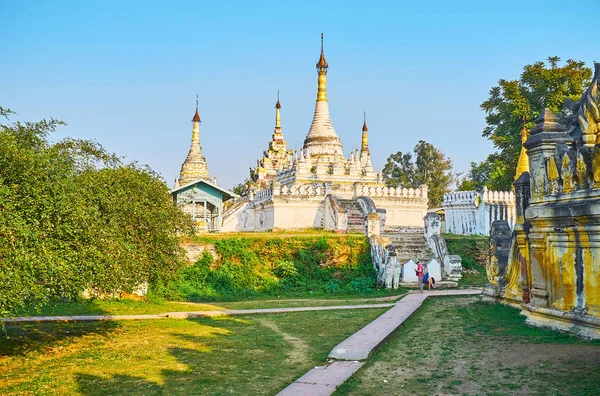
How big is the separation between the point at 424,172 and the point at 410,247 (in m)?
42.1

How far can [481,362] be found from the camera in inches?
332

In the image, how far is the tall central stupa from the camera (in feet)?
151

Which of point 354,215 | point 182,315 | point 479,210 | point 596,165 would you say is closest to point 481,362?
point 596,165

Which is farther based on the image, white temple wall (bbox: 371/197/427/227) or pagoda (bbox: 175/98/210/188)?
pagoda (bbox: 175/98/210/188)

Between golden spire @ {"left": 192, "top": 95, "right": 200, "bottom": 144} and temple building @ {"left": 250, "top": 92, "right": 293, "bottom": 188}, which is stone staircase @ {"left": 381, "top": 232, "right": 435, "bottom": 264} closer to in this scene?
temple building @ {"left": 250, "top": 92, "right": 293, "bottom": 188}

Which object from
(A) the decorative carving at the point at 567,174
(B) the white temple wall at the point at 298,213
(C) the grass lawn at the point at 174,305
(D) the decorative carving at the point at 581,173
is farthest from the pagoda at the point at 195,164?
(D) the decorative carving at the point at 581,173

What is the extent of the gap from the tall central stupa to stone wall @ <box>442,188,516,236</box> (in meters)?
11.1

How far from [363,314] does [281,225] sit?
18439 mm

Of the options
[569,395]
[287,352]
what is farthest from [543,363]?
[287,352]

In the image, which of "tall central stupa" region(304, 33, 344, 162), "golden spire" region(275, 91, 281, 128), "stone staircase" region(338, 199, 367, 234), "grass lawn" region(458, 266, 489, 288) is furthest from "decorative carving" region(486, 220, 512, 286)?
"golden spire" region(275, 91, 281, 128)

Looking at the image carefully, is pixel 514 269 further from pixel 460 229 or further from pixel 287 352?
pixel 460 229

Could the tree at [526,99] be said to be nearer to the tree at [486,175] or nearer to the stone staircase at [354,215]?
the tree at [486,175]

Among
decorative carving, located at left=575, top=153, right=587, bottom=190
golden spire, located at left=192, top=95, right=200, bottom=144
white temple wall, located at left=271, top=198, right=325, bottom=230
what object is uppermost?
golden spire, located at left=192, top=95, right=200, bottom=144

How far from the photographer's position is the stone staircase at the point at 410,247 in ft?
79.8
